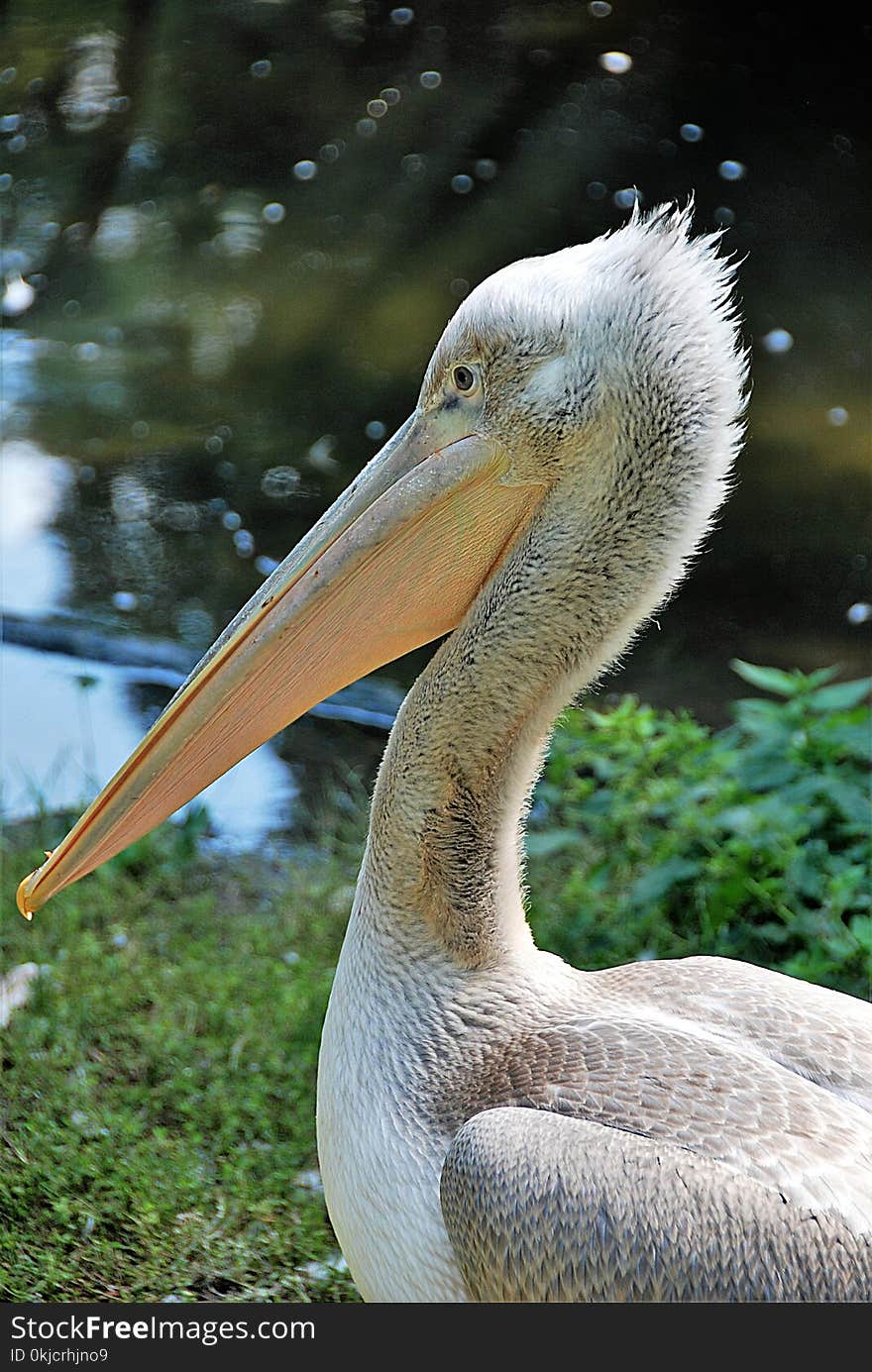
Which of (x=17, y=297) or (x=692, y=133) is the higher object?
(x=692, y=133)

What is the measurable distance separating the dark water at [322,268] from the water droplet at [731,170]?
13mm

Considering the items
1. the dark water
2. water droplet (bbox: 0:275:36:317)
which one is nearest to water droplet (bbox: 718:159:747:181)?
the dark water

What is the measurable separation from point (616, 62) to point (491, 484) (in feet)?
7.21

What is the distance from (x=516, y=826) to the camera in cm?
174

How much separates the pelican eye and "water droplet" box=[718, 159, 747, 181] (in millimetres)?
2383

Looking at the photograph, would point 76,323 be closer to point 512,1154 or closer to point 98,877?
point 98,877

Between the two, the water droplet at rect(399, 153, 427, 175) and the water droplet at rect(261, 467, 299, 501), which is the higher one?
the water droplet at rect(399, 153, 427, 175)

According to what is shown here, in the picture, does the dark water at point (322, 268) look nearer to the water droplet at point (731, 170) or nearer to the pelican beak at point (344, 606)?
the water droplet at point (731, 170)

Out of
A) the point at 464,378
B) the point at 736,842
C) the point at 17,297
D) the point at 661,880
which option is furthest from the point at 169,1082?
the point at 17,297

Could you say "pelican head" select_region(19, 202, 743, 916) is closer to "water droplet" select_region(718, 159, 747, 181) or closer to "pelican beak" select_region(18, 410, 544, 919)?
"pelican beak" select_region(18, 410, 544, 919)

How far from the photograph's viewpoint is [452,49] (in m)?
3.49

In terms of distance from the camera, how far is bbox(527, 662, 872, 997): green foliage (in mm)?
2670

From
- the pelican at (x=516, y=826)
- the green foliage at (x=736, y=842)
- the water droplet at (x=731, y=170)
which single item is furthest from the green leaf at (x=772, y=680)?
the water droplet at (x=731, y=170)

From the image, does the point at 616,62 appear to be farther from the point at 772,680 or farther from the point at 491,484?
the point at 491,484
